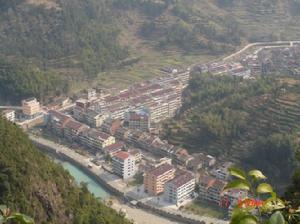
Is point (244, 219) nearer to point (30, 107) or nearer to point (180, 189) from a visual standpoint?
point (180, 189)

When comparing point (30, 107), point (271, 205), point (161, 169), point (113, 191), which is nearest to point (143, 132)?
point (161, 169)

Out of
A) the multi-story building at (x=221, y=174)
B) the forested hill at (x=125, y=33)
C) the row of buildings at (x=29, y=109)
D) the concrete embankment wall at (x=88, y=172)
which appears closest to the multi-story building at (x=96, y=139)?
the concrete embankment wall at (x=88, y=172)

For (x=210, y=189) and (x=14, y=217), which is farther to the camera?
(x=210, y=189)

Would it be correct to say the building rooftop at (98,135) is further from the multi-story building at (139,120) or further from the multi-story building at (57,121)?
the multi-story building at (139,120)

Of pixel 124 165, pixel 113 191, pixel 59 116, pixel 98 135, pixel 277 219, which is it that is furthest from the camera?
pixel 59 116

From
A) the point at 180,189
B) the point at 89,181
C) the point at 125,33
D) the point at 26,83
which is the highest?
the point at 125,33

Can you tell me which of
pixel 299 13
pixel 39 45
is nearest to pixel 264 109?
pixel 39 45
